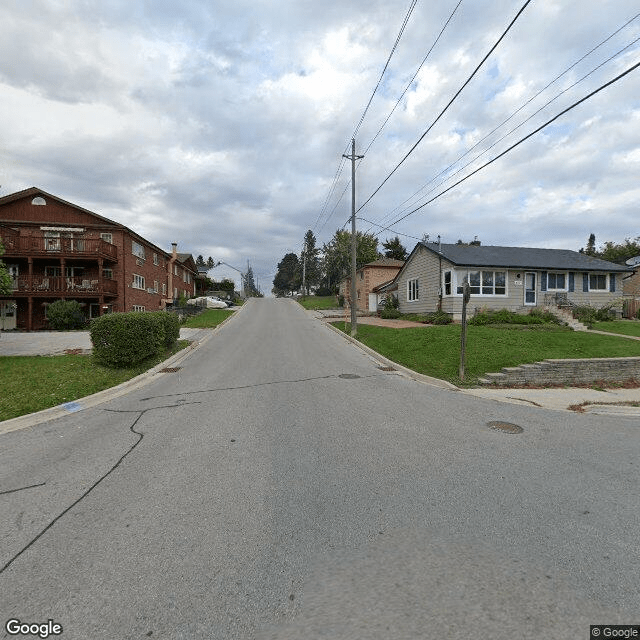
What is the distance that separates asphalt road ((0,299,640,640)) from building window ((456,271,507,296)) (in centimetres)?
1681

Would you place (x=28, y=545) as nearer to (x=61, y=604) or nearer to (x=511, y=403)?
(x=61, y=604)

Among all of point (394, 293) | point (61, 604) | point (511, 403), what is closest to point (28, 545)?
point (61, 604)

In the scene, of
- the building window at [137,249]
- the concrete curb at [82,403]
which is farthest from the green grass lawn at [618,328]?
the building window at [137,249]

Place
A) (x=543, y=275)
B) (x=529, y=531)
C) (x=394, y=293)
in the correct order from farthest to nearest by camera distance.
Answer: (x=394, y=293), (x=543, y=275), (x=529, y=531)

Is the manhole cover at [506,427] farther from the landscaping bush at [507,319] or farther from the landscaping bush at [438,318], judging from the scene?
the landscaping bush at [438,318]

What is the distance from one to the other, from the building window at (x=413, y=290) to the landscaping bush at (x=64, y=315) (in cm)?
2251

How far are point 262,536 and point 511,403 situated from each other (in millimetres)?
6906

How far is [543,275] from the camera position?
76.1 ft

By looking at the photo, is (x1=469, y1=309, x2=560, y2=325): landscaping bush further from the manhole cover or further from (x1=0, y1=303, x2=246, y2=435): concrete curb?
(x1=0, y1=303, x2=246, y2=435): concrete curb

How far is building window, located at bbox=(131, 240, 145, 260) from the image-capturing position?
98.9ft

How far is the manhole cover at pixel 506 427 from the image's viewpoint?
243 inches

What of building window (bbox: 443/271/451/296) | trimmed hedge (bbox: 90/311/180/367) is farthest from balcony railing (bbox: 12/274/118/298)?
building window (bbox: 443/271/451/296)

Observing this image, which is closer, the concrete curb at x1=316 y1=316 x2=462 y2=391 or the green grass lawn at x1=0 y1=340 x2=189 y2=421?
the green grass lawn at x1=0 y1=340 x2=189 y2=421

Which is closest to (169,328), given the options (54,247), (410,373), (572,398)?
(410,373)
